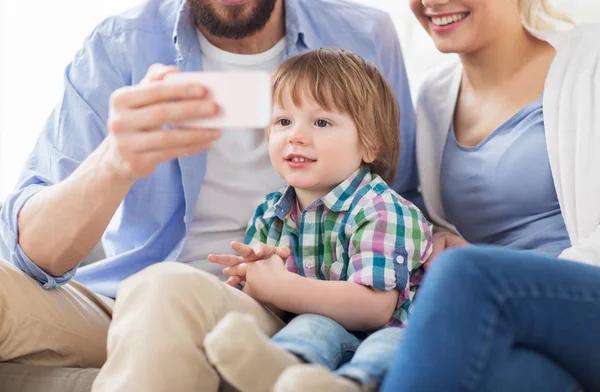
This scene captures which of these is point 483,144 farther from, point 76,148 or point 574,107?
point 76,148

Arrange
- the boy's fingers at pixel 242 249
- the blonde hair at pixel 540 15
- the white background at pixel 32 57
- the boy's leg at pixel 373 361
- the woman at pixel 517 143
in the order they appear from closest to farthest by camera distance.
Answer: the boy's leg at pixel 373 361, the woman at pixel 517 143, the boy's fingers at pixel 242 249, the blonde hair at pixel 540 15, the white background at pixel 32 57

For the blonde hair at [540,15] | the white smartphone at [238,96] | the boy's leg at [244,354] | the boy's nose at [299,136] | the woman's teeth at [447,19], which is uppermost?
the white smartphone at [238,96]

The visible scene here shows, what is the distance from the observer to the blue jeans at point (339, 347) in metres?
1.17

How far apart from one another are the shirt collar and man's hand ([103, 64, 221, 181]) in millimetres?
598

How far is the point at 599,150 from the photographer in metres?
1.64

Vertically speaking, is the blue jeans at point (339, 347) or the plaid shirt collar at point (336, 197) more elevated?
the plaid shirt collar at point (336, 197)

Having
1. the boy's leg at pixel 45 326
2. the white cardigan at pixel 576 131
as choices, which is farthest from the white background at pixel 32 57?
the boy's leg at pixel 45 326

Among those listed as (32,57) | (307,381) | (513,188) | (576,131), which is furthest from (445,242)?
(32,57)

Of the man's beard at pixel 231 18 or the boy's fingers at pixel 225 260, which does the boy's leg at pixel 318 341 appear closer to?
the boy's fingers at pixel 225 260

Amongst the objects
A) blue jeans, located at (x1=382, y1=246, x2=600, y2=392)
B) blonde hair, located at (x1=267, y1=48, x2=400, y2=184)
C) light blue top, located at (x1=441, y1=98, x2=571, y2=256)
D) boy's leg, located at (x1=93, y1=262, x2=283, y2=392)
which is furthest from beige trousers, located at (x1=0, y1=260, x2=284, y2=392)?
light blue top, located at (x1=441, y1=98, x2=571, y2=256)

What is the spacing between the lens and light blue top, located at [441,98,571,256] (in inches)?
66.7

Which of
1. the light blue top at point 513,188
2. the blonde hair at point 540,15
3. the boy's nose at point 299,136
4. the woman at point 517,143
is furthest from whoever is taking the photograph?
the blonde hair at point 540,15

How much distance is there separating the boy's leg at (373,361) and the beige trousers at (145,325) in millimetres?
209

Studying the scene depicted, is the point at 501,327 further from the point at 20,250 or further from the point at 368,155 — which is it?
the point at 20,250
